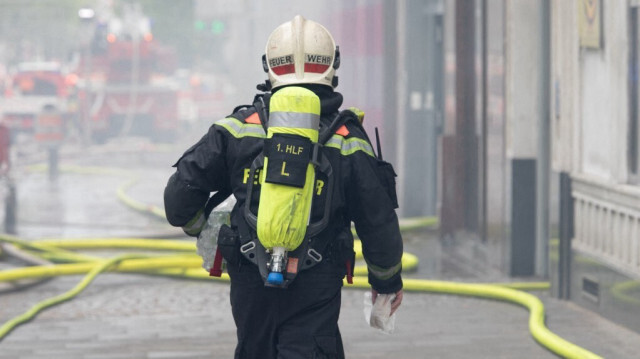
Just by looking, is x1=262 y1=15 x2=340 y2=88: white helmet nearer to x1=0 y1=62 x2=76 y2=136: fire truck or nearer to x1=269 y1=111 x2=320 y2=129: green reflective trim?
x1=269 y1=111 x2=320 y2=129: green reflective trim

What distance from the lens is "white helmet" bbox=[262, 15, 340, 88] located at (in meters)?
4.89

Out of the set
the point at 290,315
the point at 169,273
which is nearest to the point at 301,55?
the point at 290,315

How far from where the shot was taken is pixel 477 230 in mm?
12219

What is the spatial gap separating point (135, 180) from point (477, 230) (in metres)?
9.99

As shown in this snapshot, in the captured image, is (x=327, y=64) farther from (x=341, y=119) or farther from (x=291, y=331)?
(x=291, y=331)

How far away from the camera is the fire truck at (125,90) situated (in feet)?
112

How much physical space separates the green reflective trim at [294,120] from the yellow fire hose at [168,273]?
2.86 meters

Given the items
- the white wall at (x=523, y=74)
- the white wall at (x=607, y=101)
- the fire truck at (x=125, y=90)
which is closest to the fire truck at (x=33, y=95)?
the fire truck at (x=125, y=90)

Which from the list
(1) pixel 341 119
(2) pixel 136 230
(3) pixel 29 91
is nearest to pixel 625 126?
(1) pixel 341 119

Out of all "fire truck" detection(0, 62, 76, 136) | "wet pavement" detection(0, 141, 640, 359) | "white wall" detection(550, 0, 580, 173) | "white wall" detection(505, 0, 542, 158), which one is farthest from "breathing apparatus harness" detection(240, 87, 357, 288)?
"fire truck" detection(0, 62, 76, 136)

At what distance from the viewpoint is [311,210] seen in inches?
189

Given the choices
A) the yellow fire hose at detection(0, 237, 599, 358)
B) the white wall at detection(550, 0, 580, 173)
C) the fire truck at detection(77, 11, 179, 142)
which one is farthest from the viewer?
the fire truck at detection(77, 11, 179, 142)

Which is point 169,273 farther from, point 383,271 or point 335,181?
point 335,181

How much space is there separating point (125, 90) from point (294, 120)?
3042 centimetres
